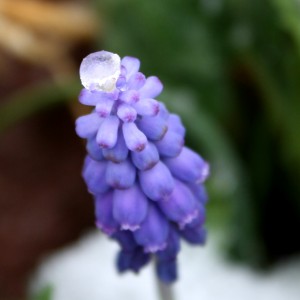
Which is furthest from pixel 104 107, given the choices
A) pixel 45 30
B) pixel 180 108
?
pixel 45 30

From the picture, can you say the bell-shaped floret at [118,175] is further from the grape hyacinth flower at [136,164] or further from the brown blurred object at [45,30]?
the brown blurred object at [45,30]

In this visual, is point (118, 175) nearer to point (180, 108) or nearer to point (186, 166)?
point (186, 166)

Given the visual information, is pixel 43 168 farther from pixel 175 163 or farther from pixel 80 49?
pixel 175 163

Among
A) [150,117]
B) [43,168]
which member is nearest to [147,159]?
[150,117]

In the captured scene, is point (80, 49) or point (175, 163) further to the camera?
point (80, 49)

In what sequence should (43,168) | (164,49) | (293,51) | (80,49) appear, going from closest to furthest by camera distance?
(293,51), (164,49), (43,168), (80,49)

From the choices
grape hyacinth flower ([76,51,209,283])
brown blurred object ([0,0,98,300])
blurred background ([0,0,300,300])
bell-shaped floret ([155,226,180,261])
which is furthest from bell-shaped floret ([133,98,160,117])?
brown blurred object ([0,0,98,300])

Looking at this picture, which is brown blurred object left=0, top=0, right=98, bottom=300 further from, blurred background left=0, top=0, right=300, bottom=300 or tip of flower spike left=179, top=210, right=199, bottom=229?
tip of flower spike left=179, top=210, right=199, bottom=229
